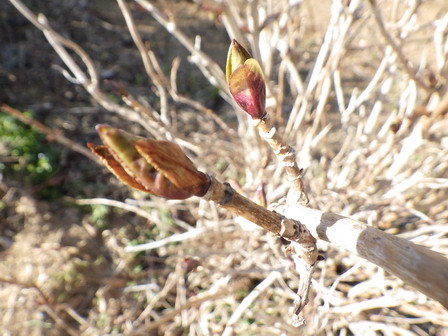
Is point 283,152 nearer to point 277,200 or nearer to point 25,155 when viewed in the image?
point 277,200

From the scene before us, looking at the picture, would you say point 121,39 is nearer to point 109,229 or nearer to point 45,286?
point 109,229

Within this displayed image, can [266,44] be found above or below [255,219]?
above

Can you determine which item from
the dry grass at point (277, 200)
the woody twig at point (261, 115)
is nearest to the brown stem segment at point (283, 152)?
the woody twig at point (261, 115)

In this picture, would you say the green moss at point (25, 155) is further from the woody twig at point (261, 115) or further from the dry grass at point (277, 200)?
the woody twig at point (261, 115)

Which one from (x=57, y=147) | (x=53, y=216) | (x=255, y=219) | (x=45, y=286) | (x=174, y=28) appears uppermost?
(x=174, y=28)

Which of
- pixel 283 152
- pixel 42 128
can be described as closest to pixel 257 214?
pixel 283 152

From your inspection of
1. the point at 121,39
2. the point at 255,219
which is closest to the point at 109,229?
the point at 121,39
